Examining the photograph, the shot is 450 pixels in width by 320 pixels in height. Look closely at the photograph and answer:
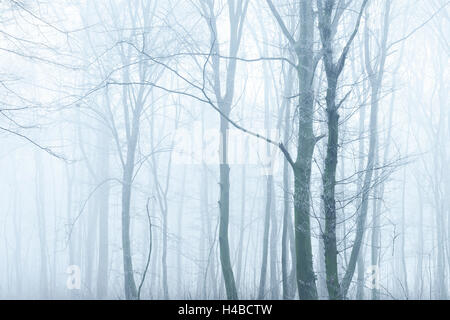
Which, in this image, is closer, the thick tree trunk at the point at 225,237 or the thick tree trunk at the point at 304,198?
the thick tree trunk at the point at 304,198

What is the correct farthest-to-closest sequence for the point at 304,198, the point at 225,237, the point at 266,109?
the point at 266,109 < the point at 225,237 < the point at 304,198

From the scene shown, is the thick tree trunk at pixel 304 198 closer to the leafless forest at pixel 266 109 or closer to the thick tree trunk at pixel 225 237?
the leafless forest at pixel 266 109

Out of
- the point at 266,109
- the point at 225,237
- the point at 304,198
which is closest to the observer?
the point at 304,198

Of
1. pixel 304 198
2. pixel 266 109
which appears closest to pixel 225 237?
pixel 304 198

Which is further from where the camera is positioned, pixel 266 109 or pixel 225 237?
pixel 266 109

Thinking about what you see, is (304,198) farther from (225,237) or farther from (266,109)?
(266,109)

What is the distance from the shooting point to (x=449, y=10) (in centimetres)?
1468

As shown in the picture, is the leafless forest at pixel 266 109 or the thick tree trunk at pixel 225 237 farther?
the thick tree trunk at pixel 225 237

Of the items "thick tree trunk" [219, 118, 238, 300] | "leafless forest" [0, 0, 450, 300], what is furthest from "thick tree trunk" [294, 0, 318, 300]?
"thick tree trunk" [219, 118, 238, 300]

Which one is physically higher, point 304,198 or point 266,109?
point 266,109

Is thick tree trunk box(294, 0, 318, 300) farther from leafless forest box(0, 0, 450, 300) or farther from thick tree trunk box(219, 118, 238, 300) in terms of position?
thick tree trunk box(219, 118, 238, 300)

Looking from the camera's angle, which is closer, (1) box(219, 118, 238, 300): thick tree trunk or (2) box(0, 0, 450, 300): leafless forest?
(2) box(0, 0, 450, 300): leafless forest

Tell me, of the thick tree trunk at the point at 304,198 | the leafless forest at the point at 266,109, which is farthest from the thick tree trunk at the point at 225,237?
the thick tree trunk at the point at 304,198
